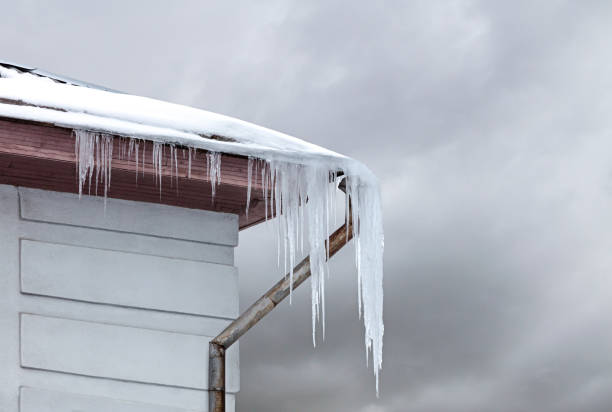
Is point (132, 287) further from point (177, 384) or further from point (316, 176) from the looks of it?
point (316, 176)

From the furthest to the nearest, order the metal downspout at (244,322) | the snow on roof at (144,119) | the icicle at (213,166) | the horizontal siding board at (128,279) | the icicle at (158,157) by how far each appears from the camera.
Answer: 1. the metal downspout at (244,322)
2. the horizontal siding board at (128,279)
3. the icicle at (213,166)
4. the icicle at (158,157)
5. the snow on roof at (144,119)

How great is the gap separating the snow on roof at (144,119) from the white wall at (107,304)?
0.64 metres

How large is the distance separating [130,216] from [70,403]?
3.38 feet

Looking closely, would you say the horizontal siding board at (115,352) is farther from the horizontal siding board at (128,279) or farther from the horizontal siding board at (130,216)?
the horizontal siding board at (130,216)

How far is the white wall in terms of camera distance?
15.0 ft

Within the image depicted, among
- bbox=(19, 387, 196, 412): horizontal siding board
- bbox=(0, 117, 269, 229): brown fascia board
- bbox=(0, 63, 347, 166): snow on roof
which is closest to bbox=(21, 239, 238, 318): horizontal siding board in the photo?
bbox=(0, 117, 269, 229): brown fascia board

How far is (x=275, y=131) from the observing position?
476 cm

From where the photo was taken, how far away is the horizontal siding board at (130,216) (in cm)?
479

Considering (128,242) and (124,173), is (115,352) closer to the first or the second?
(128,242)

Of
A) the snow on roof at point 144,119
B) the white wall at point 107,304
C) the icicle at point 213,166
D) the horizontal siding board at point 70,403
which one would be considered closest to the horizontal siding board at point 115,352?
the white wall at point 107,304

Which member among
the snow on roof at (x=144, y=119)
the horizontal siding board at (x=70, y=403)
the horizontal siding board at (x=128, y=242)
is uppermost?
the snow on roof at (x=144, y=119)

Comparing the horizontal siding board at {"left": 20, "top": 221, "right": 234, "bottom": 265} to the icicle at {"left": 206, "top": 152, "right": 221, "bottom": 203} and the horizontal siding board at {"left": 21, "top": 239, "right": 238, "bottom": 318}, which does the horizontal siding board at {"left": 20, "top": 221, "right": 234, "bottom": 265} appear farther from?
the icicle at {"left": 206, "top": 152, "right": 221, "bottom": 203}

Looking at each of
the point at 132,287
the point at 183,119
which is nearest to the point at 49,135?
the point at 183,119

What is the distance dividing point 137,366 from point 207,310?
0.50 meters
